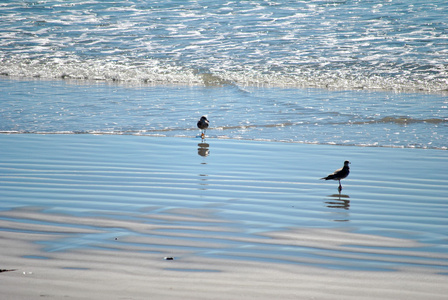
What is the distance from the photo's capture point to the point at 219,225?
453 cm

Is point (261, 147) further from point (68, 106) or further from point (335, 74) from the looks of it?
point (335, 74)

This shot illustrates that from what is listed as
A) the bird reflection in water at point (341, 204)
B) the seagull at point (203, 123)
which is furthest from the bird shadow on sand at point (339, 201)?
the seagull at point (203, 123)

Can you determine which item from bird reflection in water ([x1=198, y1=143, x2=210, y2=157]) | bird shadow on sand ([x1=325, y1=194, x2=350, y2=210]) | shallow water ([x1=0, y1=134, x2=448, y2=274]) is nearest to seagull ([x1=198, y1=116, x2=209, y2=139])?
bird reflection in water ([x1=198, y1=143, x2=210, y2=157])

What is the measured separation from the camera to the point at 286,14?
21.0 m

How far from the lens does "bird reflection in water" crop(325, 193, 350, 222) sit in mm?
4855

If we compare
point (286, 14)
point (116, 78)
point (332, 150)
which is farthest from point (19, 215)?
point (286, 14)

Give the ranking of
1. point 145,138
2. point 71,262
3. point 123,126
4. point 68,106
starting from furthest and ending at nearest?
1. point 68,106
2. point 123,126
3. point 145,138
4. point 71,262

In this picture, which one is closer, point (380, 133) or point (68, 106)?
point (380, 133)

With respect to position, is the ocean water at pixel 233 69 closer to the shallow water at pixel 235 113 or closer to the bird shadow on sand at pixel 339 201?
the shallow water at pixel 235 113

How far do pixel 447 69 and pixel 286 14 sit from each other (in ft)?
26.8

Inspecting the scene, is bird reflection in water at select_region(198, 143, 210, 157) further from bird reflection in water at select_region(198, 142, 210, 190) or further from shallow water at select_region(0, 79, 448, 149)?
shallow water at select_region(0, 79, 448, 149)

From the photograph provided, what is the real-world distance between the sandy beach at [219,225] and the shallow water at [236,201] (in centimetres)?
2

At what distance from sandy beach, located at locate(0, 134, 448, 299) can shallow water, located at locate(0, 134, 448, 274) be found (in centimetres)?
2

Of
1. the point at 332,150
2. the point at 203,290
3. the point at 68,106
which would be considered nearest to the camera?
the point at 203,290
